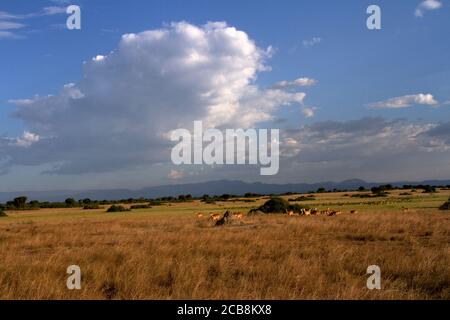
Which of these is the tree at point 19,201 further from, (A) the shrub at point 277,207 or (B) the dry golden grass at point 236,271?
(B) the dry golden grass at point 236,271

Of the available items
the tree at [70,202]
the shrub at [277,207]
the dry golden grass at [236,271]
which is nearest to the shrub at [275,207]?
the shrub at [277,207]

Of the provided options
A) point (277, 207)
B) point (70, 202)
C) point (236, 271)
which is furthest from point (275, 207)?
point (70, 202)

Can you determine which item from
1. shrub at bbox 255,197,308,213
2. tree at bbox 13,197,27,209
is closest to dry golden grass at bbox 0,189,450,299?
shrub at bbox 255,197,308,213

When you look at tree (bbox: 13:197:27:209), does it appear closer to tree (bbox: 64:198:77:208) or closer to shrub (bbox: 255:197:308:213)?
tree (bbox: 64:198:77:208)

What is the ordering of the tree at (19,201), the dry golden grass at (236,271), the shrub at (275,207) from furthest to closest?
the tree at (19,201) → the shrub at (275,207) → the dry golden grass at (236,271)

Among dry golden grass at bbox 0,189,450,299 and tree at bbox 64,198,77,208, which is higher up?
dry golden grass at bbox 0,189,450,299

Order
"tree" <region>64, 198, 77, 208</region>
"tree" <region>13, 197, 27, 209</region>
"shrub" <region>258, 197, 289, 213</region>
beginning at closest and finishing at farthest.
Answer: "shrub" <region>258, 197, 289, 213</region>, "tree" <region>13, 197, 27, 209</region>, "tree" <region>64, 198, 77, 208</region>

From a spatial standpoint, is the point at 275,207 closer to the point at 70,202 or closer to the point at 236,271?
the point at 236,271

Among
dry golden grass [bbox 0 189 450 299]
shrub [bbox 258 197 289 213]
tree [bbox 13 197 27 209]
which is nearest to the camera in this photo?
dry golden grass [bbox 0 189 450 299]

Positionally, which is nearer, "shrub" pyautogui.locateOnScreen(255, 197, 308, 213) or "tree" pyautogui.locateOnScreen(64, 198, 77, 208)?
"shrub" pyautogui.locateOnScreen(255, 197, 308, 213)
